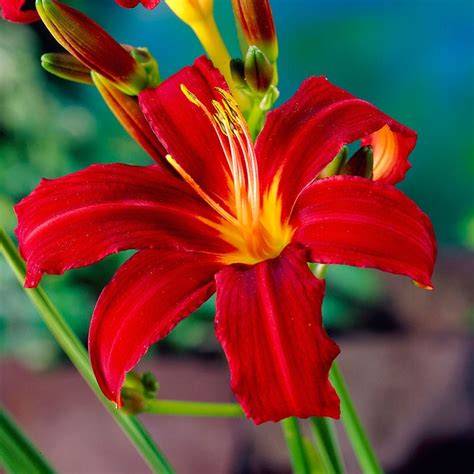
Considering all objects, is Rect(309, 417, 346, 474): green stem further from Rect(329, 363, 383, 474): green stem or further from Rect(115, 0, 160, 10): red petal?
Rect(115, 0, 160, 10): red petal

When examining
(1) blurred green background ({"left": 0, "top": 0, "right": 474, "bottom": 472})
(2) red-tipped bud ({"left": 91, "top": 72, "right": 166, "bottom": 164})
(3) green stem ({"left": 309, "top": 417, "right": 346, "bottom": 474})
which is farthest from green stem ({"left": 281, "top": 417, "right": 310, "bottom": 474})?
(1) blurred green background ({"left": 0, "top": 0, "right": 474, "bottom": 472})

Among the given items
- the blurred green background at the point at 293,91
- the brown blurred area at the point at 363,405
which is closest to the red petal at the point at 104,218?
the blurred green background at the point at 293,91

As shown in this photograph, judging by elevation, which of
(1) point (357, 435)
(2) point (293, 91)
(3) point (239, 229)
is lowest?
(2) point (293, 91)

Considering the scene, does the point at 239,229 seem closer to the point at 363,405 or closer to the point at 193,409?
the point at 193,409

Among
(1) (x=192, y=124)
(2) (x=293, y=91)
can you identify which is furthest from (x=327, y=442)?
(2) (x=293, y=91)

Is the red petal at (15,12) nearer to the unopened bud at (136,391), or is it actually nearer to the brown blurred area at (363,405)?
the unopened bud at (136,391)

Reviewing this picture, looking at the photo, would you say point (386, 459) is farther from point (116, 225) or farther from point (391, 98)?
point (116, 225)
